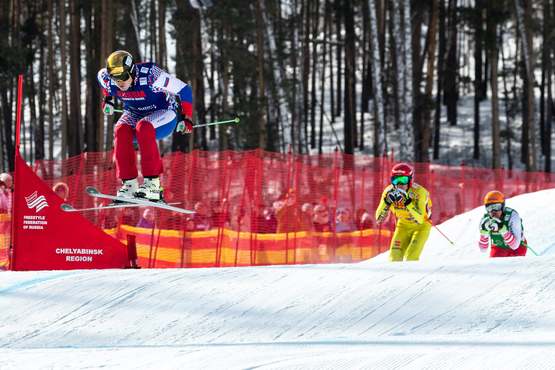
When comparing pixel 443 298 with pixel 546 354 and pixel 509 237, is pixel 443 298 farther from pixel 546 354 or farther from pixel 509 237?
pixel 509 237

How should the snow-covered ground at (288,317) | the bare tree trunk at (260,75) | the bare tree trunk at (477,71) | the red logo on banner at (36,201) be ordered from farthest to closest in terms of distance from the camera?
1. the bare tree trunk at (477,71)
2. the bare tree trunk at (260,75)
3. the red logo on banner at (36,201)
4. the snow-covered ground at (288,317)

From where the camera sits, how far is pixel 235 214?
13258mm

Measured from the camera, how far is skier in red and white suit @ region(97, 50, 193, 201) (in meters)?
9.06

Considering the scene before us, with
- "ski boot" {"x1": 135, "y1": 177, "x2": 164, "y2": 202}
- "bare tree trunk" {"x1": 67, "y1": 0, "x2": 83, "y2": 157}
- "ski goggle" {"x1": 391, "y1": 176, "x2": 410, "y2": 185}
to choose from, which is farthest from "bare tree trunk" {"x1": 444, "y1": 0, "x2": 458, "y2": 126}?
"ski boot" {"x1": 135, "y1": 177, "x2": 164, "y2": 202}

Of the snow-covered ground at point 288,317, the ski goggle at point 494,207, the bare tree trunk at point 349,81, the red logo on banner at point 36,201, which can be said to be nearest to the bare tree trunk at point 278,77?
the bare tree trunk at point 349,81

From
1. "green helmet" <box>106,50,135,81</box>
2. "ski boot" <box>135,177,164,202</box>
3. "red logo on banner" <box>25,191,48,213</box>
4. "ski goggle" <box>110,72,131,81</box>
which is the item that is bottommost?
"red logo on banner" <box>25,191,48,213</box>

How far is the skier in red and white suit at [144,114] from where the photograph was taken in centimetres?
906

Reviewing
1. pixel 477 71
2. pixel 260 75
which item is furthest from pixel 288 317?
pixel 477 71

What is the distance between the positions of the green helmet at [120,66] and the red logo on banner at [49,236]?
2248 mm

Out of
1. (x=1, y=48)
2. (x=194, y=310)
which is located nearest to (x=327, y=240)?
(x=194, y=310)

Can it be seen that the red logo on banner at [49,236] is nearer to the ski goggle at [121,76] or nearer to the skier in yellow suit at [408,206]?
the ski goggle at [121,76]

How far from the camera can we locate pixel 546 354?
18.1ft

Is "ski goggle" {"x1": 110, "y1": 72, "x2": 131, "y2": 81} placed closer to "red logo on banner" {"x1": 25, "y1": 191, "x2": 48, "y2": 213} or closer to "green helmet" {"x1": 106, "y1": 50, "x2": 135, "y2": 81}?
"green helmet" {"x1": 106, "y1": 50, "x2": 135, "y2": 81}

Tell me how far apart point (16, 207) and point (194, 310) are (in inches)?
148
